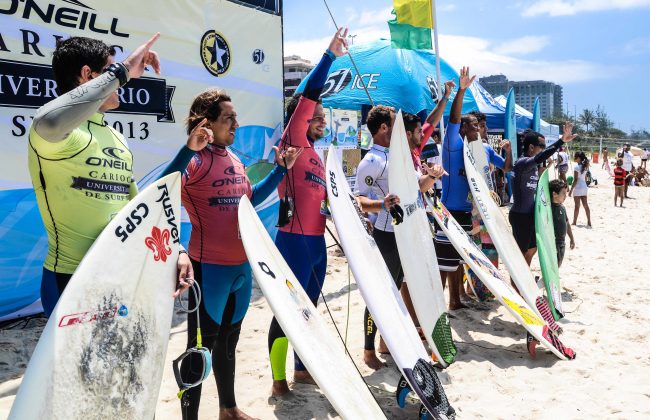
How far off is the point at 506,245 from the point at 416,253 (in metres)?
1.38

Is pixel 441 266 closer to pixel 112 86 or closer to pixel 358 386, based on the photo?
pixel 358 386

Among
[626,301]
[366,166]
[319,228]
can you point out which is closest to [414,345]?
[319,228]

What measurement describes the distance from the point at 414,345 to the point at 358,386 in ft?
1.97

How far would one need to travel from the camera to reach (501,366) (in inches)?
143

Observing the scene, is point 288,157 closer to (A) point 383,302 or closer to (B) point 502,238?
(A) point 383,302

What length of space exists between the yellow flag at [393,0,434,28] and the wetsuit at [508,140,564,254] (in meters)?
2.46

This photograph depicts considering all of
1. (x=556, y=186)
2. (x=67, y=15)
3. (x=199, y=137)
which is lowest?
(x=556, y=186)

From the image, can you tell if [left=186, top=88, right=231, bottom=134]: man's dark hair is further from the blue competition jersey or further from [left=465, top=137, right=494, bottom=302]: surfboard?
[left=465, top=137, right=494, bottom=302]: surfboard

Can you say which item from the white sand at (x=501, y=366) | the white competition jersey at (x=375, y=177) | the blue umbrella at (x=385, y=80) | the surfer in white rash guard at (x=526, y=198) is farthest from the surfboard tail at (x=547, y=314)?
the blue umbrella at (x=385, y=80)

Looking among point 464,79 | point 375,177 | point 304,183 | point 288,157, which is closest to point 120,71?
point 288,157

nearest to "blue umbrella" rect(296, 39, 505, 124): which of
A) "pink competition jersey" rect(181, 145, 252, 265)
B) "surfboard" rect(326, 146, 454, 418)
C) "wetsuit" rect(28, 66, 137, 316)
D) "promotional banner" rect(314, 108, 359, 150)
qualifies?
"promotional banner" rect(314, 108, 359, 150)

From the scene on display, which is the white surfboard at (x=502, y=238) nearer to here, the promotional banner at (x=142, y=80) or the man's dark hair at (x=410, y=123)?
the man's dark hair at (x=410, y=123)

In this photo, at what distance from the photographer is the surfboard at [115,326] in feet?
5.28

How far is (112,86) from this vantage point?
1709 mm
